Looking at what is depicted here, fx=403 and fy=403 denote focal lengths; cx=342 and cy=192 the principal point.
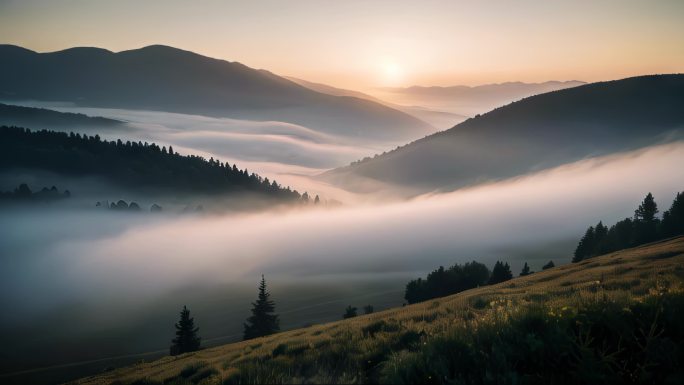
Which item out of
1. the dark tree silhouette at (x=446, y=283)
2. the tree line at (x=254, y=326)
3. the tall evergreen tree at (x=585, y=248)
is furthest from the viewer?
the tall evergreen tree at (x=585, y=248)

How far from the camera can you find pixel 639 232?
83000 mm

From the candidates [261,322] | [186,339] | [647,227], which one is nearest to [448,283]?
[261,322]

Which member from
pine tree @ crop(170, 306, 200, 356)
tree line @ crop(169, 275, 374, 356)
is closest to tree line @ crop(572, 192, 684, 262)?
tree line @ crop(169, 275, 374, 356)

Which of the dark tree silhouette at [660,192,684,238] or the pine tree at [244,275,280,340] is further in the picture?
the dark tree silhouette at [660,192,684,238]

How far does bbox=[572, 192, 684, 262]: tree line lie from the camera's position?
78.9 meters

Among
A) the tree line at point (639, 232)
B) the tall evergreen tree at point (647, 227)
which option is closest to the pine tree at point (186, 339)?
the tree line at point (639, 232)

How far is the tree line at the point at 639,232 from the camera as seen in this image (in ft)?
259

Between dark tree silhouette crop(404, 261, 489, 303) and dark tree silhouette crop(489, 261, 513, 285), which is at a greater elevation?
dark tree silhouette crop(489, 261, 513, 285)

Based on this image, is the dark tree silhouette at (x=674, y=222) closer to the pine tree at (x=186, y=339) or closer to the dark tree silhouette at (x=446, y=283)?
the dark tree silhouette at (x=446, y=283)

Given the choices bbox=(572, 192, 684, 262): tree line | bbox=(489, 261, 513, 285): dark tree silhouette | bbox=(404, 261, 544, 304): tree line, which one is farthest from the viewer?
bbox=(404, 261, 544, 304): tree line

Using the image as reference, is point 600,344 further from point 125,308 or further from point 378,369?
point 125,308

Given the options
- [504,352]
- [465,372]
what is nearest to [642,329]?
[504,352]

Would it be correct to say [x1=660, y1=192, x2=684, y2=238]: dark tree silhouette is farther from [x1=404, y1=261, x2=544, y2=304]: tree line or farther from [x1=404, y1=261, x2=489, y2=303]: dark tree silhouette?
[x1=404, y1=261, x2=489, y2=303]: dark tree silhouette

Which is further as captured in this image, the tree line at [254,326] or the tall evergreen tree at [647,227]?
the tall evergreen tree at [647,227]
